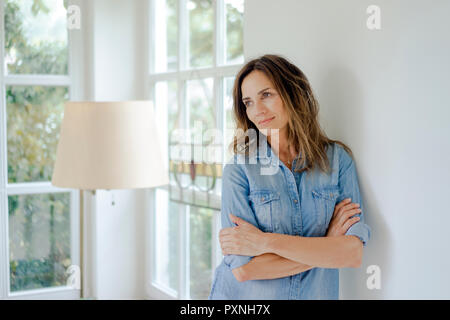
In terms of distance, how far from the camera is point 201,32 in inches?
86.8

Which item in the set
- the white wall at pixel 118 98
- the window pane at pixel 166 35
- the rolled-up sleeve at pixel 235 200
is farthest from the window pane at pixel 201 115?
the rolled-up sleeve at pixel 235 200

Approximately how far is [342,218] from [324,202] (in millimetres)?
65

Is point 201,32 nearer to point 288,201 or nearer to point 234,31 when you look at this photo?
point 234,31

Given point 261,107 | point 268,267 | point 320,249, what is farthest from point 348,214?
point 261,107

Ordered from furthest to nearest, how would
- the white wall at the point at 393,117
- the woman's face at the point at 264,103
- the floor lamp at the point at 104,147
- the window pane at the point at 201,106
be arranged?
A: the window pane at the point at 201,106
the floor lamp at the point at 104,147
the woman's face at the point at 264,103
the white wall at the point at 393,117

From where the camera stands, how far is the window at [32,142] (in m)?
2.52

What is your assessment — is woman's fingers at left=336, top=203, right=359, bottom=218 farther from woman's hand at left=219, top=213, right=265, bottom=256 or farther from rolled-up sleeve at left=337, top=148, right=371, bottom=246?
woman's hand at left=219, top=213, right=265, bottom=256

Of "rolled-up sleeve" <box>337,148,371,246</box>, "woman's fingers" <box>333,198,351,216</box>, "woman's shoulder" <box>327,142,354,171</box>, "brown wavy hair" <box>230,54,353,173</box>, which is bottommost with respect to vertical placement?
"woman's fingers" <box>333,198,351,216</box>

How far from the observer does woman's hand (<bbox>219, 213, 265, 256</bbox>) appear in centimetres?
130

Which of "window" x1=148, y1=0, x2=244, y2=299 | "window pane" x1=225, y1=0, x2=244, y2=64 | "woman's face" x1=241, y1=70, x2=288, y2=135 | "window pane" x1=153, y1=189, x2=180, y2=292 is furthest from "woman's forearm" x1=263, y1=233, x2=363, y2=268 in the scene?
"window pane" x1=153, y1=189, x2=180, y2=292

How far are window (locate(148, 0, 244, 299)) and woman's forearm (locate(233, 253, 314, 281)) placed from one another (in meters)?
0.72

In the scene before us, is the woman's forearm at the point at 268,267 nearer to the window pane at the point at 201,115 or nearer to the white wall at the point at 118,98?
the window pane at the point at 201,115
